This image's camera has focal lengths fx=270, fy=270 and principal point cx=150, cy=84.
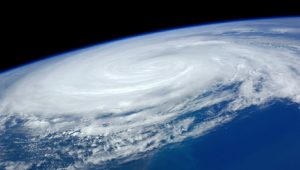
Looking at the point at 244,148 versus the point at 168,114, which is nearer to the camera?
the point at 244,148

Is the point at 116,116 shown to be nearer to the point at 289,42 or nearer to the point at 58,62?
the point at 289,42

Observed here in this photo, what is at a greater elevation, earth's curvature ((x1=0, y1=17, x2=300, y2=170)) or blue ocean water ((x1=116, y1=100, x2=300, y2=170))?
earth's curvature ((x1=0, y1=17, x2=300, y2=170))

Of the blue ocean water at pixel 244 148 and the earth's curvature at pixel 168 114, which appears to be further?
the earth's curvature at pixel 168 114

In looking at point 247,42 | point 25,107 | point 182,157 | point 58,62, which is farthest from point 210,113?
point 58,62

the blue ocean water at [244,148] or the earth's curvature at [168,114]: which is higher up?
the earth's curvature at [168,114]

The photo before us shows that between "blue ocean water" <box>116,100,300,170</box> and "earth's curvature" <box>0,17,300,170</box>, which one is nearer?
"blue ocean water" <box>116,100,300,170</box>
